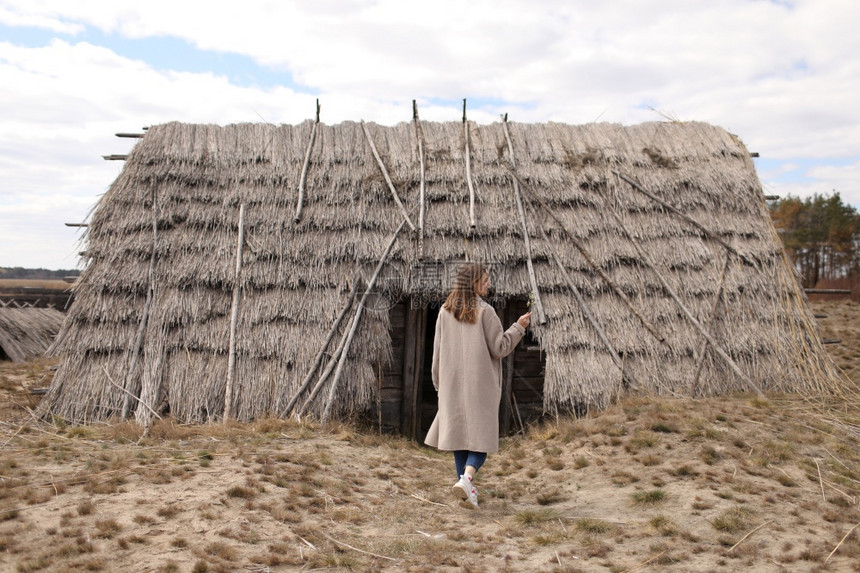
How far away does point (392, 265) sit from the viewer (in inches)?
352

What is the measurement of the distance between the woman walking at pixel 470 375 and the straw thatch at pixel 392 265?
9.79 feet

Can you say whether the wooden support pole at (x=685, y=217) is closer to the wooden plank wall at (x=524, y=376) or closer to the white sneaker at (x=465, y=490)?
the wooden plank wall at (x=524, y=376)

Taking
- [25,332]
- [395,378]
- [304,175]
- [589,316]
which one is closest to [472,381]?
[589,316]

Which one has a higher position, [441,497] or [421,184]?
[421,184]

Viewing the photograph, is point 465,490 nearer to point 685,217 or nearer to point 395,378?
point 395,378

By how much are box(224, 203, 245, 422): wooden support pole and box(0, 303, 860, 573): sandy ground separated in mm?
412

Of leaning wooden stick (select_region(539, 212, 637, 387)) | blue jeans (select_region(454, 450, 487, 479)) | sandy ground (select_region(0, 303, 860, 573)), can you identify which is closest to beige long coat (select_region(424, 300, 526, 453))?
blue jeans (select_region(454, 450, 487, 479))

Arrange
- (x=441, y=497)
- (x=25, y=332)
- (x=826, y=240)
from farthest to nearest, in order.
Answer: (x=826, y=240)
(x=25, y=332)
(x=441, y=497)

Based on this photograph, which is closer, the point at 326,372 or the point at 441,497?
the point at 441,497

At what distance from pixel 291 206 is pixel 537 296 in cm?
368

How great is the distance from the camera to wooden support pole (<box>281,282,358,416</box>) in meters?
8.04

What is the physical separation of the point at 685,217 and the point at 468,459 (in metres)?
6.12

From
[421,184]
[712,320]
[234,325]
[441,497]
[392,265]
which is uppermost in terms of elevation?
[421,184]

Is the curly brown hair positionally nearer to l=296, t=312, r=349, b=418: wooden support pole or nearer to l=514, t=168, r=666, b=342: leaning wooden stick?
l=296, t=312, r=349, b=418: wooden support pole
